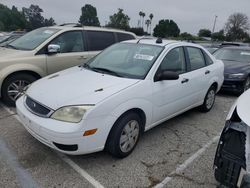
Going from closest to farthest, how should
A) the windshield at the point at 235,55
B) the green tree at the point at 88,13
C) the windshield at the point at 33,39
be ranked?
the windshield at the point at 33,39, the windshield at the point at 235,55, the green tree at the point at 88,13

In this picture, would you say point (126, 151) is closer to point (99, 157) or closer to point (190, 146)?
point (99, 157)

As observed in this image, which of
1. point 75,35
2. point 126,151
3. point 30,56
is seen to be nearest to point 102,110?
point 126,151

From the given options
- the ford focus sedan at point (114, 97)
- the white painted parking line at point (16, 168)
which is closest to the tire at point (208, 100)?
the ford focus sedan at point (114, 97)

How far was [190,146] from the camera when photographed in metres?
3.52

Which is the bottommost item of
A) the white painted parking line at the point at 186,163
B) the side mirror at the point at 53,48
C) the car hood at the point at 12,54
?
the white painted parking line at the point at 186,163

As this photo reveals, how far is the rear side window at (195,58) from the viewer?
165 inches

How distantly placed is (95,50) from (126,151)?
334 centimetres

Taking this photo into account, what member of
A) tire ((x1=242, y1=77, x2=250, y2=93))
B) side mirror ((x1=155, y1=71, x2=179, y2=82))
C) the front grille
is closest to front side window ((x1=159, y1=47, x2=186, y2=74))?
side mirror ((x1=155, y1=71, x2=179, y2=82))

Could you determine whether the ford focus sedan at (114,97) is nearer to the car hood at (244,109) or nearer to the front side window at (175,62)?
the front side window at (175,62)

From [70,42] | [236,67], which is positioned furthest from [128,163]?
[236,67]

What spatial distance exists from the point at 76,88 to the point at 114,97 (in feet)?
1.87

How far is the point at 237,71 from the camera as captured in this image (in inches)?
260

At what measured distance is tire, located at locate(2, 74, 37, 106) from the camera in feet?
14.7

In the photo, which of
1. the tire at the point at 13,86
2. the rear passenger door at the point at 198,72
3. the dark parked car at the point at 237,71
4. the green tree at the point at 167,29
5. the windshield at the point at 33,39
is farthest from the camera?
the green tree at the point at 167,29
